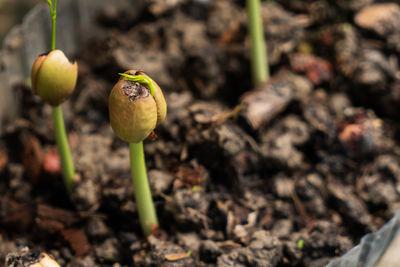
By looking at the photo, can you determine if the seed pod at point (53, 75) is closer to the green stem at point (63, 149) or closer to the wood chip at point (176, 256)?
the green stem at point (63, 149)

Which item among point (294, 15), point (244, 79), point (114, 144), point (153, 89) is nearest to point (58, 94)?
point (153, 89)

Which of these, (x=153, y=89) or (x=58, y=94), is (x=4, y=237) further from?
(x=153, y=89)

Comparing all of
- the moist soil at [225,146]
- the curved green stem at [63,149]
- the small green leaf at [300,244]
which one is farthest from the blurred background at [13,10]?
the small green leaf at [300,244]

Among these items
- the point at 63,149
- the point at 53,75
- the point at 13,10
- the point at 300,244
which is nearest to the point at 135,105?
the point at 53,75

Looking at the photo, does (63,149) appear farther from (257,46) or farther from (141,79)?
(257,46)

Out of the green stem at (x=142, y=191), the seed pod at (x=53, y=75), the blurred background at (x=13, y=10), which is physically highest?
the blurred background at (x=13, y=10)
